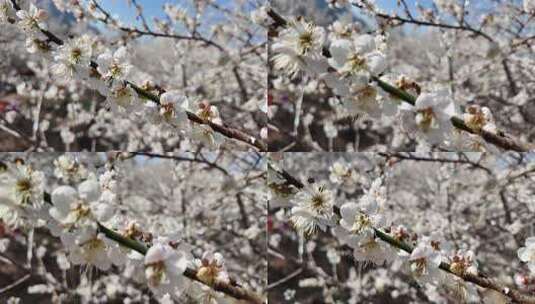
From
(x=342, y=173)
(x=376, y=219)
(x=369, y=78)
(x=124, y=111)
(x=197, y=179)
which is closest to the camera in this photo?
(x=369, y=78)

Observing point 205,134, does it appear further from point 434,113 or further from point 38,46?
point 434,113

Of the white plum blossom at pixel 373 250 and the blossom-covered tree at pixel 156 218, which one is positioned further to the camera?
the blossom-covered tree at pixel 156 218

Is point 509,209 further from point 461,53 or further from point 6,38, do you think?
point 6,38

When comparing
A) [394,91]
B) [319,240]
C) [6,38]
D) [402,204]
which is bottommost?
[319,240]

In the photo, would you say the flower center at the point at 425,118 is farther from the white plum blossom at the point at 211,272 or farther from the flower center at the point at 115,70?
the flower center at the point at 115,70

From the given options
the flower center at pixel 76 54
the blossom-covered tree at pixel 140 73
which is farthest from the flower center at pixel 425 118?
the blossom-covered tree at pixel 140 73

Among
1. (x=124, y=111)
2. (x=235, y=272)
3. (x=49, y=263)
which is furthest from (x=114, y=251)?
(x=49, y=263)
